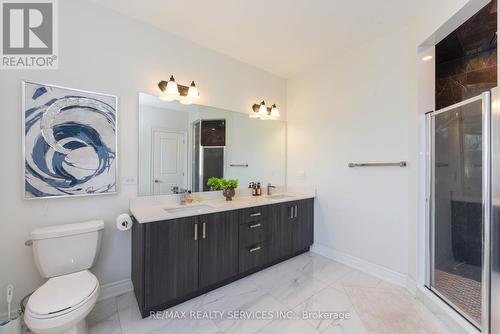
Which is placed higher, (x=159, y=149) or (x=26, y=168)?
(x=159, y=149)

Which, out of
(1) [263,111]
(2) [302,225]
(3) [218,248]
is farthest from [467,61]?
(3) [218,248]

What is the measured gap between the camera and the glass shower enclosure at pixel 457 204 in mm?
1659

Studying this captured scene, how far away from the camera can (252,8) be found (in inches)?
77.5

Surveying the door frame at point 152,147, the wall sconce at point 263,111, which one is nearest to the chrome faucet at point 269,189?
the wall sconce at point 263,111

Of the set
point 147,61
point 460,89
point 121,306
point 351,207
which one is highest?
point 147,61

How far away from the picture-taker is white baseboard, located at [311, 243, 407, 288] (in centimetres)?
224

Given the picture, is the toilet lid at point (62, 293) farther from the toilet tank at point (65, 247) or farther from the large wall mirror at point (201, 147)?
the large wall mirror at point (201, 147)

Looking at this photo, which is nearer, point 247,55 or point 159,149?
point 159,149

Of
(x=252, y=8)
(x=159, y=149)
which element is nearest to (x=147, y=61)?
(x=159, y=149)

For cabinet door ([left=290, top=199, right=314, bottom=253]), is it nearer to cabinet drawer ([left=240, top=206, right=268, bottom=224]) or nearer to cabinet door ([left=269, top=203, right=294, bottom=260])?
cabinet door ([left=269, top=203, right=294, bottom=260])

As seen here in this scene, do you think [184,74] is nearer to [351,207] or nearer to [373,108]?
[373,108]

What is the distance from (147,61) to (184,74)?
39 cm

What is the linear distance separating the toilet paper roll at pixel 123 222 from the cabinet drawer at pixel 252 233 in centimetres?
105

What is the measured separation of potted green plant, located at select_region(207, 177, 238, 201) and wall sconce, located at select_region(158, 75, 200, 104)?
A: 0.96 m
